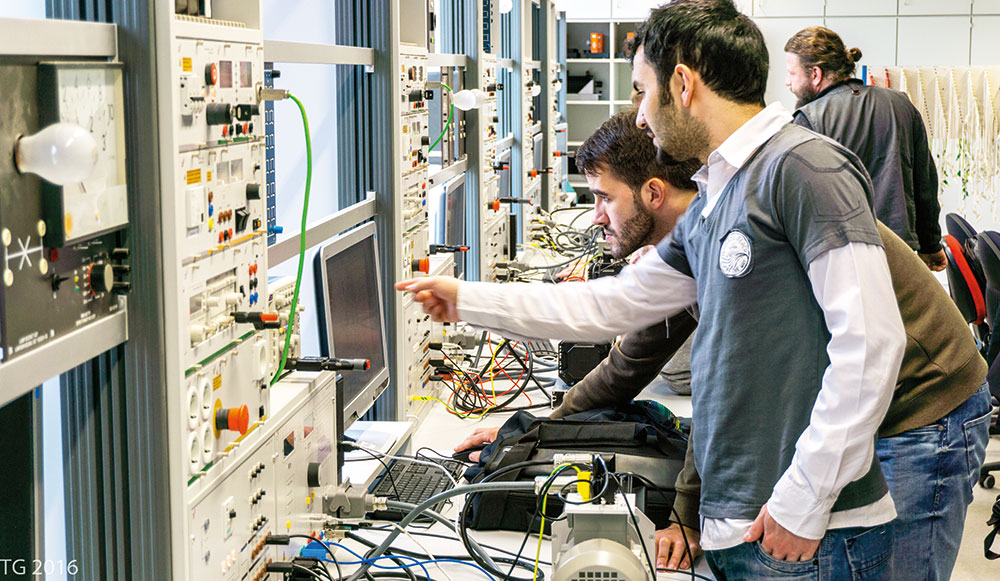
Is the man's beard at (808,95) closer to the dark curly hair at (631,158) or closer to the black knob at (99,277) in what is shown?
the dark curly hair at (631,158)

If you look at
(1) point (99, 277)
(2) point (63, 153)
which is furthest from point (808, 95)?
(2) point (63, 153)

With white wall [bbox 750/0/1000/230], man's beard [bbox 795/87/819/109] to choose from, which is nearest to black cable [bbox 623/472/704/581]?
man's beard [bbox 795/87/819/109]

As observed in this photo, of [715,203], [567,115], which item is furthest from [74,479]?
Answer: [567,115]

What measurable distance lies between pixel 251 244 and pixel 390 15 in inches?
46.9

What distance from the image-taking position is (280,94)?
4.98 ft

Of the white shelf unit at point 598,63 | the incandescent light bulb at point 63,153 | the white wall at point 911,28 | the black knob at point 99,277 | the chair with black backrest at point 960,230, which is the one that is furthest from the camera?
the white shelf unit at point 598,63

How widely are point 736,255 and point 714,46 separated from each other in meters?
0.29

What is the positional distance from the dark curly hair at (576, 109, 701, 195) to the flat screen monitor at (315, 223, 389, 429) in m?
0.56

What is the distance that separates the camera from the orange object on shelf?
819cm

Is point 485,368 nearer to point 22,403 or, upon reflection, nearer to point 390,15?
point 390,15

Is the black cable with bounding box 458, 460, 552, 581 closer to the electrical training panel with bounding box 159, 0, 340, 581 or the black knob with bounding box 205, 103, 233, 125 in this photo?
the electrical training panel with bounding box 159, 0, 340, 581

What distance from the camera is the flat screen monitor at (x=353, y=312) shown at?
195 cm

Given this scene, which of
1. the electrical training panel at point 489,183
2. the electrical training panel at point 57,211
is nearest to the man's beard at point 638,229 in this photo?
the electrical training panel at point 57,211

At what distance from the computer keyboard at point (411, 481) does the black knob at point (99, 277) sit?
3.07ft
